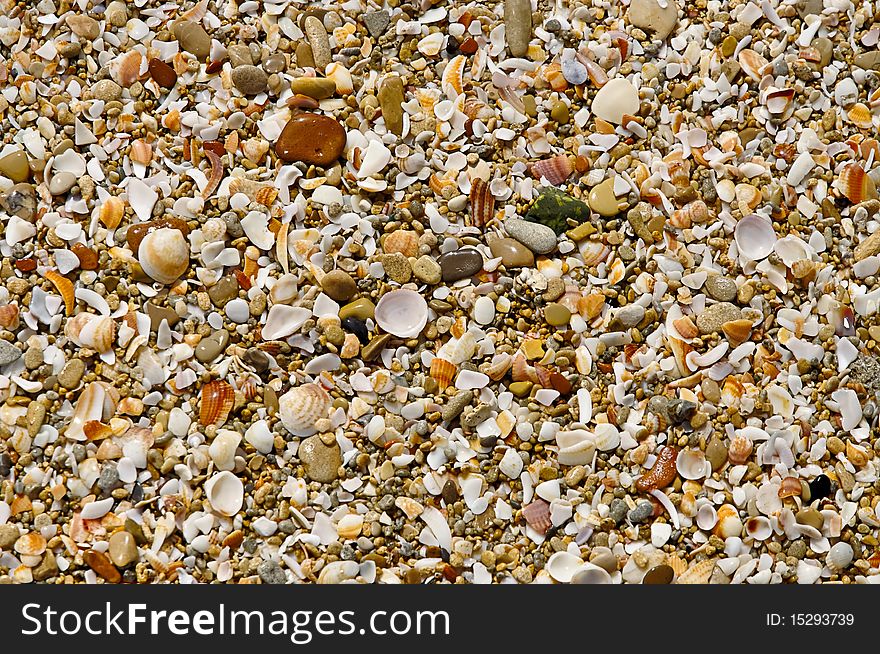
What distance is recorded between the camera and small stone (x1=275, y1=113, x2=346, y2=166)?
60.9 inches

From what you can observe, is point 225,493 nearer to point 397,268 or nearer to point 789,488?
point 397,268

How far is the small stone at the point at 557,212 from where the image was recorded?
154 cm

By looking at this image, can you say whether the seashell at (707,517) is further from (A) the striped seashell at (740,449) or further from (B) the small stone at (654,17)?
(B) the small stone at (654,17)

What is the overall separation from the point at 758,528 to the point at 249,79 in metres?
1.18

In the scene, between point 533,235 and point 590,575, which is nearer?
point 590,575

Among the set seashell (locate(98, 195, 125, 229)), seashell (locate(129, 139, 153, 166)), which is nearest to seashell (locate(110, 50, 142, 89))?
seashell (locate(129, 139, 153, 166))

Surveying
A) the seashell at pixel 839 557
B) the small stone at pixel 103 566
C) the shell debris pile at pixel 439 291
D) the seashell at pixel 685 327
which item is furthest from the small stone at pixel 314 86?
the seashell at pixel 839 557

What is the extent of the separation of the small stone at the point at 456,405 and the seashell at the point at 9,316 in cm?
74

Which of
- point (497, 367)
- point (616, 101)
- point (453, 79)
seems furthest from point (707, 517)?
point (453, 79)

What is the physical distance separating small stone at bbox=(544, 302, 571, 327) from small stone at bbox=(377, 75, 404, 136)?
425 mm

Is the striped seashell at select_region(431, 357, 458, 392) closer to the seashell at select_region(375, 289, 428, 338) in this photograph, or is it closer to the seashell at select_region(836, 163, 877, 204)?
the seashell at select_region(375, 289, 428, 338)

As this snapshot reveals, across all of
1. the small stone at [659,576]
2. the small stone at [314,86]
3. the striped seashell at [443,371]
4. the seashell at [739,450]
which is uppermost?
the small stone at [314,86]

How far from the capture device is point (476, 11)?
1645 mm

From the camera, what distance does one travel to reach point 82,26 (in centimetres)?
162
